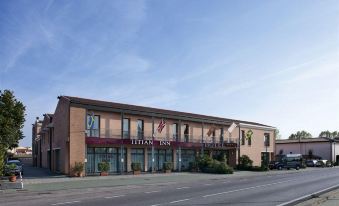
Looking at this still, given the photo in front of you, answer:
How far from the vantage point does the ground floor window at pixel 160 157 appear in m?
47.8

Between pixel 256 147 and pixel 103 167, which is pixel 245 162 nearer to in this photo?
pixel 256 147

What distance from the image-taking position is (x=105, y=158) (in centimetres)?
4316

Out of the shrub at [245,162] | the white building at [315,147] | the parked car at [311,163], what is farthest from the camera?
the white building at [315,147]

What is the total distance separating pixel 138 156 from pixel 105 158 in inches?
177

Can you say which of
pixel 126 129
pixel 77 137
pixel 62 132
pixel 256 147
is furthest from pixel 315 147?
pixel 77 137

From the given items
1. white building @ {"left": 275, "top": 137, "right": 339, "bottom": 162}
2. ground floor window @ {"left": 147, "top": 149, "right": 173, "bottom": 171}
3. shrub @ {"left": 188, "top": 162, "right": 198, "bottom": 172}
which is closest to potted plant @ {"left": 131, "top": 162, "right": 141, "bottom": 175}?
ground floor window @ {"left": 147, "top": 149, "right": 173, "bottom": 171}

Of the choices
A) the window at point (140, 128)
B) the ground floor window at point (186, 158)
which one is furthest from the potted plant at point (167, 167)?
the window at point (140, 128)

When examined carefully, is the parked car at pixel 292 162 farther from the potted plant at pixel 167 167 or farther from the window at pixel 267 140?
the potted plant at pixel 167 167

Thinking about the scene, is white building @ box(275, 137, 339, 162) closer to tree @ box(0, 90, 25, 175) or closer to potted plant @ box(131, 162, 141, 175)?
potted plant @ box(131, 162, 141, 175)

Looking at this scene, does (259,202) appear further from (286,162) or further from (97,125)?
(286,162)

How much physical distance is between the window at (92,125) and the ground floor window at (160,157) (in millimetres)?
7526

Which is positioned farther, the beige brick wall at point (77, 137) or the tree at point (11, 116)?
the beige brick wall at point (77, 137)

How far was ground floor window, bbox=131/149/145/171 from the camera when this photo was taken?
4584 cm

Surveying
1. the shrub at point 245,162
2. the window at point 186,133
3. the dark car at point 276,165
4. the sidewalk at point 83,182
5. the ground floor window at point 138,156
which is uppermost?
the window at point 186,133
